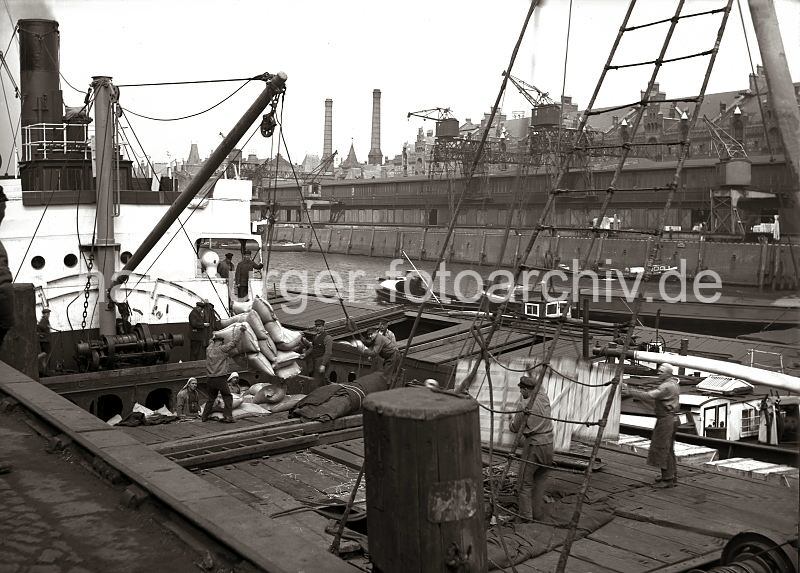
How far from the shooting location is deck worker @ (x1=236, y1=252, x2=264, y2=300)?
19.1m

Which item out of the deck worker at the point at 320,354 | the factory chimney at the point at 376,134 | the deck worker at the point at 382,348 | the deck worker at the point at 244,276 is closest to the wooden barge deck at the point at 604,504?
the deck worker at the point at 382,348

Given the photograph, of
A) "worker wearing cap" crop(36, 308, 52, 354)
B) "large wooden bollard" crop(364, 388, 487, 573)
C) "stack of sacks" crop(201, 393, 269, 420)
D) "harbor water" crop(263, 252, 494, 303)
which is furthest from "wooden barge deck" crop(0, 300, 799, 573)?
"harbor water" crop(263, 252, 494, 303)

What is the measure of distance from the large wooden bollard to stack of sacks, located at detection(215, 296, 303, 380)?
9899 mm

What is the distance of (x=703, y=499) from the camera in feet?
28.9

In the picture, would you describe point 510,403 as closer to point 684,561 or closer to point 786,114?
point 684,561

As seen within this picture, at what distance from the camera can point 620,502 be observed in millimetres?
8641

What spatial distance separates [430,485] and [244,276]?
16.0 metres

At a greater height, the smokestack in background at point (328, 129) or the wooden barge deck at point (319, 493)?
the smokestack in background at point (328, 129)

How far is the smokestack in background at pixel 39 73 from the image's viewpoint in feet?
67.6

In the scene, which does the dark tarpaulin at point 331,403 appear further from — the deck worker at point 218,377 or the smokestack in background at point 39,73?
the smokestack in background at point 39,73

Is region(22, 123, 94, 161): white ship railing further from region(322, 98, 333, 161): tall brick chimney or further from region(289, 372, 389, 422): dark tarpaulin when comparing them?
region(322, 98, 333, 161): tall brick chimney

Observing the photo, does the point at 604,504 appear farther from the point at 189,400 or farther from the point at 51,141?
the point at 51,141

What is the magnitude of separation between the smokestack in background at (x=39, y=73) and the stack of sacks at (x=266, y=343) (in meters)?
10.5

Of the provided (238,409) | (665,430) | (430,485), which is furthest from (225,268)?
(430,485)
